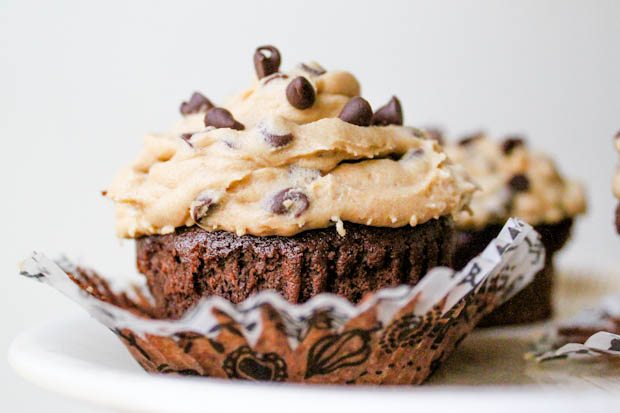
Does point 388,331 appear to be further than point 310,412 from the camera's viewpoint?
Yes

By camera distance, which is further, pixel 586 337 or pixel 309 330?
pixel 586 337

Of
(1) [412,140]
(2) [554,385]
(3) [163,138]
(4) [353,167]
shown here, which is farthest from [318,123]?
(2) [554,385]

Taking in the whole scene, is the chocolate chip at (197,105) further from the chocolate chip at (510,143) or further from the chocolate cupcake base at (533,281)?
the chocolate chip at (510,143)

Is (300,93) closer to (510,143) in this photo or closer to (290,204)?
(290,204)

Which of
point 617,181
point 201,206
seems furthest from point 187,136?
point 617,181

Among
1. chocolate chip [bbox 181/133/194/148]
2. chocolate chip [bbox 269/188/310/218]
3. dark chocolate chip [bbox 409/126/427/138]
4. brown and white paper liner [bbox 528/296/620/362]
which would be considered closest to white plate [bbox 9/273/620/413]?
brown and white paper liner [bbox 528/296/620/362]

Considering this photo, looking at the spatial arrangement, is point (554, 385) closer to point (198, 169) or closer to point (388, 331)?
point (388, 331)

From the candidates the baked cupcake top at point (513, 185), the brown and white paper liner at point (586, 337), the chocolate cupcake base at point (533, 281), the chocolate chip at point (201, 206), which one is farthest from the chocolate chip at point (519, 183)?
the chocolate chip at point (201, 206)
